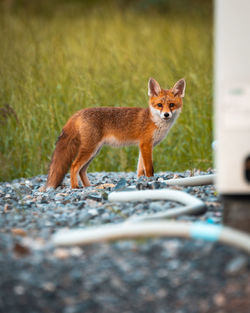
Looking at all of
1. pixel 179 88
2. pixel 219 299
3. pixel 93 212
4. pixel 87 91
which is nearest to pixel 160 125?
pixel 179 88

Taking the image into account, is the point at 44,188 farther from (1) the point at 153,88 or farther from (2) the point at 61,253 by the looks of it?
(2) the point at 61,253

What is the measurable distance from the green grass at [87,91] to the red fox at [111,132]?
469 mm

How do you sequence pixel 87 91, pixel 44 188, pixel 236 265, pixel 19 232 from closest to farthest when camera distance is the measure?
pixel 236 265
pixel 19 232
pixel 44 188
pixel 87 91

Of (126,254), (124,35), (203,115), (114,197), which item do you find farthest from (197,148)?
(124,35)

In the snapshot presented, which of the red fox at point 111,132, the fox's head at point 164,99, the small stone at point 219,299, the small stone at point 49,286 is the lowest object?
the small stone at point 219,299

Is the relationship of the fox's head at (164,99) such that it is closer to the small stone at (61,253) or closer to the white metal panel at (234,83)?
the white metal panel at (234,83)

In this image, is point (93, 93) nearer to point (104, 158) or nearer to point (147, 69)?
point (104, 158)

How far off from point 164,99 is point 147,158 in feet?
1.72

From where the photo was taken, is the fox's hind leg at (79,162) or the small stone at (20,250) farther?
the fox's hind leg at (79,162)

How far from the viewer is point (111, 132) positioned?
14.3 ft

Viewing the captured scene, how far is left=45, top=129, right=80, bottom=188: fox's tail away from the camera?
13.8 feet

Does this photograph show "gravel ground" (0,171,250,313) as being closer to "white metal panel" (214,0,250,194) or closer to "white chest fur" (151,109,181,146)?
"white metal panel" (214,0,250,194)

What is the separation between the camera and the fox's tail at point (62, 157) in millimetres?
4199

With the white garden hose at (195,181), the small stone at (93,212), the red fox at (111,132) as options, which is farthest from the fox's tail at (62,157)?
the small stone at (93,212)
